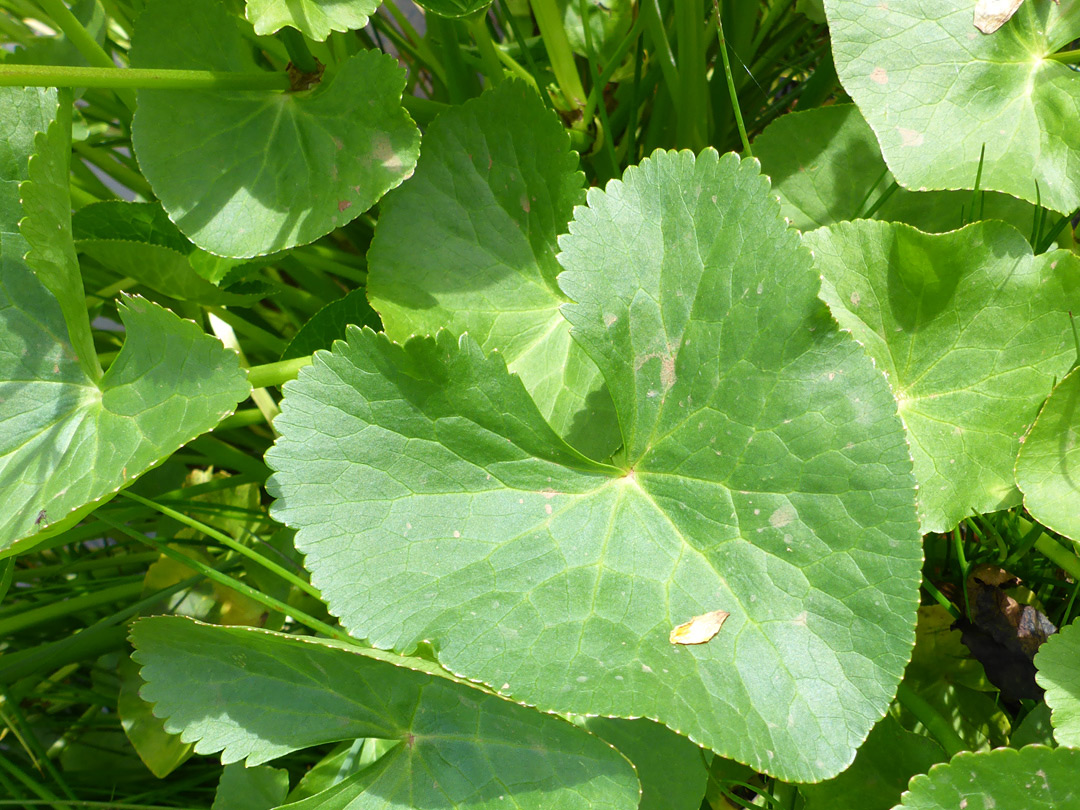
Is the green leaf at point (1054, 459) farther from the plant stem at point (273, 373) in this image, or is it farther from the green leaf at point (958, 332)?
the plant stem at point (273, 373)

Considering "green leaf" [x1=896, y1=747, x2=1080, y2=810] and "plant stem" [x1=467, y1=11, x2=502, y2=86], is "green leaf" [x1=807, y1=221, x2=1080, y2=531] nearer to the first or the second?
"green leaf" [x1=896, y1=747, x2=1080, y2=810]

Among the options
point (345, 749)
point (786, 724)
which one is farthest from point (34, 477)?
point (786, 724)

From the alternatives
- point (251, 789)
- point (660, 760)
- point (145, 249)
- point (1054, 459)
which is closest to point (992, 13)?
point (1054, 459)

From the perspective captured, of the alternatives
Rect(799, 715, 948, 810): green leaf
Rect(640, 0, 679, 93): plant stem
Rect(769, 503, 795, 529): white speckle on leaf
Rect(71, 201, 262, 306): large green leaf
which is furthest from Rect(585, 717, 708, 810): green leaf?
Rect(640, 0, 679, 93): plant stem

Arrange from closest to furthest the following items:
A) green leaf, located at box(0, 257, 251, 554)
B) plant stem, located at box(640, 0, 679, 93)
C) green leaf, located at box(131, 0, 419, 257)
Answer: green leaf, located at box(0, 257, 251, 554) → green leaf, located at box(131, 0, 419, 257) → plant stem, located at box(640, 0, 679, 93)

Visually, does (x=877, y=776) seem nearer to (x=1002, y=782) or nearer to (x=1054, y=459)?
(x=1002, y=782)

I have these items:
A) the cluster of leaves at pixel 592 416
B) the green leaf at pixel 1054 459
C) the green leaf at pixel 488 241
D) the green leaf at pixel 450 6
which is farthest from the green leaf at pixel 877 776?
the green leaf at pixel 450 6
